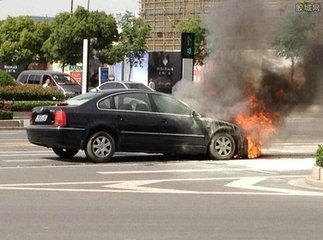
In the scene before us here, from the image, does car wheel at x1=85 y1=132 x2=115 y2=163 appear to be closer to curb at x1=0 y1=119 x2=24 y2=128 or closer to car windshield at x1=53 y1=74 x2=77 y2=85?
curb at x1=0 y1=119 x2=24 y2=128

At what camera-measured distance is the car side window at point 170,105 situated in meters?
15.1

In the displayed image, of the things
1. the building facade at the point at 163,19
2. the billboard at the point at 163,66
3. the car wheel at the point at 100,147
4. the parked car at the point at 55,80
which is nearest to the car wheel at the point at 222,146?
the car wheel at the point at 100,147

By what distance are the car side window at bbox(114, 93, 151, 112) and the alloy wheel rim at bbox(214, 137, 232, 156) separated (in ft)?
5.28

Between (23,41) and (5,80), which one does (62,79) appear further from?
(23,41)

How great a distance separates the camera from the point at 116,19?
58.1 m

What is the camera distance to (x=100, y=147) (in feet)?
47.8

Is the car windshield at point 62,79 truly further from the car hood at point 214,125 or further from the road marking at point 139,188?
the road marking at point 139,188

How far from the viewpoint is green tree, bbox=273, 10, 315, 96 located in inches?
648

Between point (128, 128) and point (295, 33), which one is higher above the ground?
point (295, 33)

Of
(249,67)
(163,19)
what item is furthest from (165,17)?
(249,67)

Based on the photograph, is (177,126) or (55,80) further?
(55,80)

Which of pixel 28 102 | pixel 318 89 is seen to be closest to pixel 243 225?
pixel 318 89

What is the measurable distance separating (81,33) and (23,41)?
1045cm

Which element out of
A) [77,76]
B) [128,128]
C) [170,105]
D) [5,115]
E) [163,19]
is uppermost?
[163,19]
